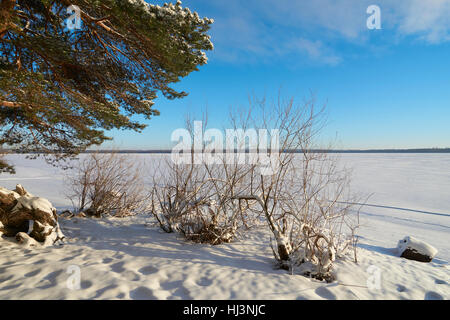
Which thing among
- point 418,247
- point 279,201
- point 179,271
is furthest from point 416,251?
point 179,271

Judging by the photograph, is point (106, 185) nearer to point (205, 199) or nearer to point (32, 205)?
point (32, 205)

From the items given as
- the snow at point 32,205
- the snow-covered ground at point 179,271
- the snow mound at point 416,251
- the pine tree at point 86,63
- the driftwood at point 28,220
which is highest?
the pine tree at point 86,63

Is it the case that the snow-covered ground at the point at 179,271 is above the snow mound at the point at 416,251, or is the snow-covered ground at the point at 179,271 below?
above

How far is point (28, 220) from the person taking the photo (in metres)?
4.73

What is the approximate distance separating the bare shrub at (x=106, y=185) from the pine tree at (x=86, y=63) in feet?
5.87

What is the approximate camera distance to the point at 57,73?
4832 mm

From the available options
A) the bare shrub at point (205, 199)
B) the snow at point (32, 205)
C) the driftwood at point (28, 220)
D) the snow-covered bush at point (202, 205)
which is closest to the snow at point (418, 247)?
the bare shrub at point (205, 199)

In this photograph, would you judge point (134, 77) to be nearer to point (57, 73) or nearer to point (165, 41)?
point (57, 73)

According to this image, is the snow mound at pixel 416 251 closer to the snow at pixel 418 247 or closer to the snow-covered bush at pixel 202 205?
the snow at pixel 418 247

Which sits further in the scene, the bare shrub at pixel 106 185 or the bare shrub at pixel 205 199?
the bare shrub at pixel 106 185

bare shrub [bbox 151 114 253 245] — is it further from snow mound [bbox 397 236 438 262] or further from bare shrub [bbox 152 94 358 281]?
snow mound [bbox 397 236 438 262]

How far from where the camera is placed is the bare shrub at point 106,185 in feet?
26.4

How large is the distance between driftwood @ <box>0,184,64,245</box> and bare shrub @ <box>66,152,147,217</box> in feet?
10.4
